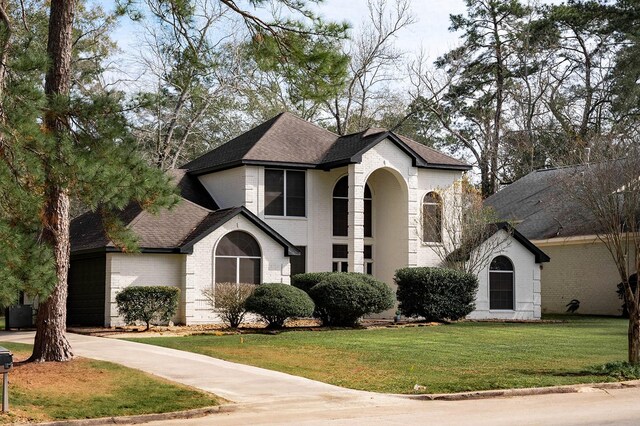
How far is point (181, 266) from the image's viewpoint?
3067 centimetres

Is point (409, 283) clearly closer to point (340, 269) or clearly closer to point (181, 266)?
point (340, 269)

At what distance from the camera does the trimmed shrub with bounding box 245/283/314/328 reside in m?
27.1

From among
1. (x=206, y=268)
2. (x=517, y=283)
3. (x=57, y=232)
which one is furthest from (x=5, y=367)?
(x=517, y=283)

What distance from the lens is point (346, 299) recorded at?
28.8 metres

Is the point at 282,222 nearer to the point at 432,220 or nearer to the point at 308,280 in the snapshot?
the point at 308,280

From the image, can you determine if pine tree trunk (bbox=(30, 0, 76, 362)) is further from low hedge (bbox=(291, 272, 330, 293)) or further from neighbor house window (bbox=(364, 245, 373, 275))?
neighbor house window (bbox=(364, 245, 373, 275))

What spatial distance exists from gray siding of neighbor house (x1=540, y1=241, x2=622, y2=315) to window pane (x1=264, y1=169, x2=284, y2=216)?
13.0 meters

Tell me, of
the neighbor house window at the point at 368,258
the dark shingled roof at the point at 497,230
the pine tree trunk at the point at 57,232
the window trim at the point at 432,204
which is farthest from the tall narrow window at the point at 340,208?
the pine tree trunk at the point at 57,232

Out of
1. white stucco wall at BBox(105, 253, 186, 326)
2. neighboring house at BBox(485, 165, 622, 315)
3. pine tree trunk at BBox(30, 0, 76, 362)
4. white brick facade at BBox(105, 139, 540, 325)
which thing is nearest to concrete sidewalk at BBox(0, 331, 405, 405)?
pine tree trunk at BBox(30, 0, 76, 362)

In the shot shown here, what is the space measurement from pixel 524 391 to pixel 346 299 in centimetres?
1290

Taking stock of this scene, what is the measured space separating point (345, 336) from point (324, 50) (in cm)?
910

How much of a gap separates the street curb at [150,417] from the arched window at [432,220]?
72.9 ft

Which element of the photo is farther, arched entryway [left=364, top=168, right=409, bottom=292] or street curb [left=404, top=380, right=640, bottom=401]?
arched entryway [left=364, top=168, right=409, bottom=292]

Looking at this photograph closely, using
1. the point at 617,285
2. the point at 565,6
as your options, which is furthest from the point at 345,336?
the point at 565,6
